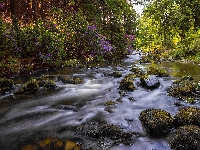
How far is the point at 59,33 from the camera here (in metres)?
10.5

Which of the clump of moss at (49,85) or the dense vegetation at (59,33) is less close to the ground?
the dense vegetation at (59,33)

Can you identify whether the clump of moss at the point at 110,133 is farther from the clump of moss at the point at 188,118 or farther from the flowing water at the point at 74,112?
the clump of moss at the point at 188,118

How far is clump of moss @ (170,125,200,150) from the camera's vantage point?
3131 mm

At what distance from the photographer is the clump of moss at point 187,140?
313 cm

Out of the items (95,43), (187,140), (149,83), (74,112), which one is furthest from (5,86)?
(95,43)

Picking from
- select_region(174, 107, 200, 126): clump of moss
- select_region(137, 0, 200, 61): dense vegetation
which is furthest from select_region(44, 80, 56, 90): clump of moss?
select_region(137, 0, 200, 61): dense vegetation

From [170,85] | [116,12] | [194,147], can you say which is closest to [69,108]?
[194,147]

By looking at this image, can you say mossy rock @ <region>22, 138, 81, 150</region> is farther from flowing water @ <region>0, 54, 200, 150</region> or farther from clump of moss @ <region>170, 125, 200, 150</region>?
clump of moss @ <region>170, 125, 200, 150</region>

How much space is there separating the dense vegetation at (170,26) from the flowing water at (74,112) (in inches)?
380

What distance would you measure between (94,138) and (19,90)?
3.22 metres

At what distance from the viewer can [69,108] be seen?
16.2ft

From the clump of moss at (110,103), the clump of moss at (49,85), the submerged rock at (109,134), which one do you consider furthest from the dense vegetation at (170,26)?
the submerged rock at (109,134)

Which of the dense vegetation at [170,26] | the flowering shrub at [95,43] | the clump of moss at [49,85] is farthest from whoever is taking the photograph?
the dense vegetation at [170,26]

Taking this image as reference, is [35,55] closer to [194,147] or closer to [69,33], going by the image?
[69,33]
